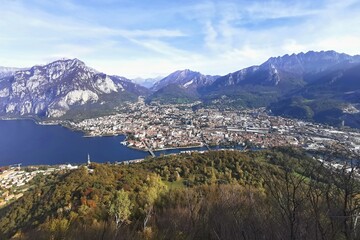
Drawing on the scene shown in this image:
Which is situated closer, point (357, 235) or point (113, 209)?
point (357, 235)

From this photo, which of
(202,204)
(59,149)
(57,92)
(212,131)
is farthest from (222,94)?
(202,204)

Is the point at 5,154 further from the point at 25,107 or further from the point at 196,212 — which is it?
the point at 25,107

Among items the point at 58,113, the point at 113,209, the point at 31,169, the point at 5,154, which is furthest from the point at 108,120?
the point at 113,209

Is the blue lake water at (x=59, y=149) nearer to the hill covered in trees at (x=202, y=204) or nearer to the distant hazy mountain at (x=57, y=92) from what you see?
the hill covered in trees at (x=202, y=204)

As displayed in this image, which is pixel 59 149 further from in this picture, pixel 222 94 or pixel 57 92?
pixel 222 94

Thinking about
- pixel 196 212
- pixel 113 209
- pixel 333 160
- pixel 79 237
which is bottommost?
pixel 113 209

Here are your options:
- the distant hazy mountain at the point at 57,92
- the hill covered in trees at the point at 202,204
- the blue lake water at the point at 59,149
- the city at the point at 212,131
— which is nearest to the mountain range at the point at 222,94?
the distant hazy mountain at the point at 57,92
